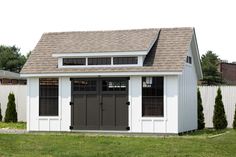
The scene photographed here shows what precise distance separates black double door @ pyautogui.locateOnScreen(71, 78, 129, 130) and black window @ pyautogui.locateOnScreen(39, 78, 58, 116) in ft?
3.02

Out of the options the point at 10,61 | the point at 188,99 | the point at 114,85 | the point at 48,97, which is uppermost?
the point at 10,61

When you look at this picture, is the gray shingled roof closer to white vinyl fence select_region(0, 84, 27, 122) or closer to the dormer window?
the dormer window

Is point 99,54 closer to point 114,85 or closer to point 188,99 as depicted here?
point 114,85

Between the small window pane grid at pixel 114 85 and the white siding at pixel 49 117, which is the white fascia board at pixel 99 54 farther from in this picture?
the small window pane grid at pixel 114 85

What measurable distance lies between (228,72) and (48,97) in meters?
56.5

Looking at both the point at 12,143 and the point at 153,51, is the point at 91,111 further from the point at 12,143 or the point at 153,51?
the point at 12,143

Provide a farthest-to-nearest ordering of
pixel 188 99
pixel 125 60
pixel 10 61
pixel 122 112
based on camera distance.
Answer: pixel 10 61 → pixel 188 99 → pixel 125 60 → pixel 122 112

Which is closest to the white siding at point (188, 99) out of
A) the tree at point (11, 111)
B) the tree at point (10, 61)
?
the tree at point (11, 111)

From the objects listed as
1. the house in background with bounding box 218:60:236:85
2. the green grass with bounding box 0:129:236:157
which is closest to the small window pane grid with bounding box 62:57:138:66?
the green grass with bounding box 0:129:236:157

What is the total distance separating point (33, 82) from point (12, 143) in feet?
20.5

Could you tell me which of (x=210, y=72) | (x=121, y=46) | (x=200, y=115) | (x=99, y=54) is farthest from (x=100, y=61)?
(x=210, y=72)

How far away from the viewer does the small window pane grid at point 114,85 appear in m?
25.0

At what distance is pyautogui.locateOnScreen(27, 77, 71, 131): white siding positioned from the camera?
2580cm

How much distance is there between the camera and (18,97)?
36406 mm
